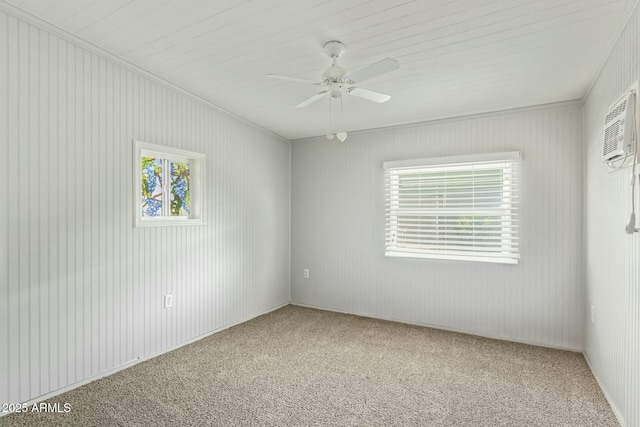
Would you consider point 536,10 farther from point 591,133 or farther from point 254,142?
point 254,142

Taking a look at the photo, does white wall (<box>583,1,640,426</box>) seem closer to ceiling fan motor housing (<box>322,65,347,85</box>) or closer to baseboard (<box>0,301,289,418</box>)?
ceiling fan motor housing (<box>322,65,347,85</box>)

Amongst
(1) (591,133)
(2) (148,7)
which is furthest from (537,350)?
(2) (148,7)

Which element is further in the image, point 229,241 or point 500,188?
point 229,241

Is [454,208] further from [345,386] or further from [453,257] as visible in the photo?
[345,386]

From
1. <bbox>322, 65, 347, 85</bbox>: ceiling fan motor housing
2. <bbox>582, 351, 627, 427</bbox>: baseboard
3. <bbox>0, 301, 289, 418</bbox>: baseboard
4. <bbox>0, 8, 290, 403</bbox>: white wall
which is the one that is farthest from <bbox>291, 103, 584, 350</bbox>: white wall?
<bbox>322, 65, 347, 85</bbox>: ceiling fan motor housing

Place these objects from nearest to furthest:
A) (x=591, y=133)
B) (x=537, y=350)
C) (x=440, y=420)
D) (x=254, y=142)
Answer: (x=440, y=420)
(x=591, y=133)
(x=537, y=350)
(x=254, y=142)

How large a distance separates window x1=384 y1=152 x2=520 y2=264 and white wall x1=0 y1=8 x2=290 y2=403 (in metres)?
2.01

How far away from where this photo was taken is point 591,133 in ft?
9.50

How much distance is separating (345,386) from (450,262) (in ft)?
6.25

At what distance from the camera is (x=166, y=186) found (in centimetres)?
330

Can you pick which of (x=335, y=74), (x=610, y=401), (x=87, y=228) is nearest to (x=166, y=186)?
(x=87, y=228)

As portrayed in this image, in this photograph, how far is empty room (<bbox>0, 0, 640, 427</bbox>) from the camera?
2111 mm

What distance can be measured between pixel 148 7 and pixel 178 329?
8.74ft

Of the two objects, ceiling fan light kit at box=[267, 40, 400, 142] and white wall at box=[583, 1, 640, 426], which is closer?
white wall at box=[583, 1, 640, 426]
